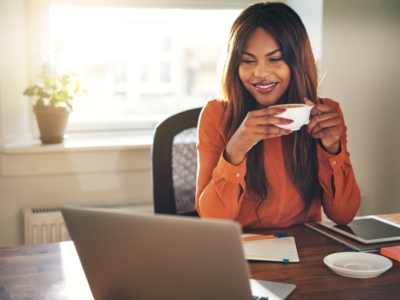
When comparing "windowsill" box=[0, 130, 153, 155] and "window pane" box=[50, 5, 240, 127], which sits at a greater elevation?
"window pane" box=[50, 5, 240, 127]

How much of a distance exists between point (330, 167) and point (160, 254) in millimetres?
775

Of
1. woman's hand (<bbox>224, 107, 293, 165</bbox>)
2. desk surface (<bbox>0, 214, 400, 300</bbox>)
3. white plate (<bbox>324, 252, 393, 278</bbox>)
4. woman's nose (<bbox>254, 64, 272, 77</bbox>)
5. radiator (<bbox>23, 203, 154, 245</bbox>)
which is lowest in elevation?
radiator (<bbox>23, 203, 154, 245</bbox>)

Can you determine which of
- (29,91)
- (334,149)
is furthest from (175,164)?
(29,91)

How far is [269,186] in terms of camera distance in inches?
50.3

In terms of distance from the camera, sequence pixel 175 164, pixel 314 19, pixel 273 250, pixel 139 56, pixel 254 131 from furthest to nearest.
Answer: pixel 139 56 → pixel 314 19 → pixel 175 164 → pixel 254 131 → pixel 273 250

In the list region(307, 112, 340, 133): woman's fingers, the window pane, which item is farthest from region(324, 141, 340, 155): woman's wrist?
the window pane

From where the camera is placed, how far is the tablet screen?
991 mm

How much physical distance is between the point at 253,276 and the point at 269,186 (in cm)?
53

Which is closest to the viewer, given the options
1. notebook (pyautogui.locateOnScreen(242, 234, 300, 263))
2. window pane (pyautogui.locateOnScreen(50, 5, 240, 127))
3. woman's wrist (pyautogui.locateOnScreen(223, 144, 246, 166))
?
notebook (pyautogui.locateOnScreen(242, 234, 300, 263))

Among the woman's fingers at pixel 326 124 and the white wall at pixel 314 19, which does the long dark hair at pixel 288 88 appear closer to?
the woman's fingers at pixel 326 124

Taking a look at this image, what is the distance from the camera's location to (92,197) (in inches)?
79.7

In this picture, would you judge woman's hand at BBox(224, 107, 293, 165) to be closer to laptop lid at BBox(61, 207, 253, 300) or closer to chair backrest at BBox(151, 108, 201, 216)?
chair backrest at BBox(151, 108, 201, 216)

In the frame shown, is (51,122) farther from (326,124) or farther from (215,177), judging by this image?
(326,124)

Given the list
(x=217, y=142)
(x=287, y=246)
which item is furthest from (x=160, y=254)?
(x=217, y=142)
